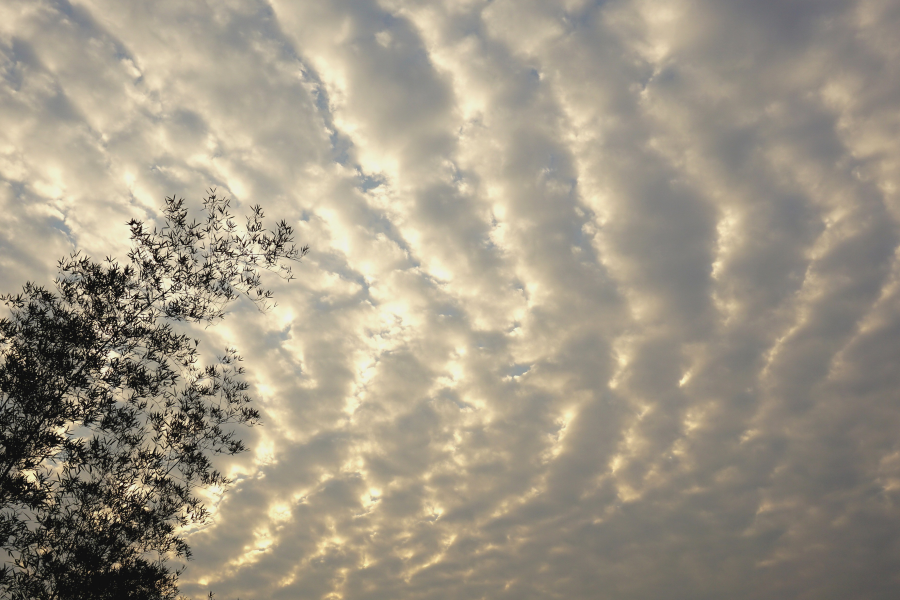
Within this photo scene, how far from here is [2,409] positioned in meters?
13.6

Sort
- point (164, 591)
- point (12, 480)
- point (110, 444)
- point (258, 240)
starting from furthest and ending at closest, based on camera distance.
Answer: point (164, 591) → point (258, 240) → point (110, 444) → point (12, 480)

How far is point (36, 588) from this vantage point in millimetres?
15180

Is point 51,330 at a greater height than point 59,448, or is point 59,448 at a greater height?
point 51,330

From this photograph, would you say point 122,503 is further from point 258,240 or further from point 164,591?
point 258,240

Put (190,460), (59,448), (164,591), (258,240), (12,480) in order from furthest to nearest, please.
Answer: (164,591) < (190,460) < (258,240) < (59,448) < (12,480)

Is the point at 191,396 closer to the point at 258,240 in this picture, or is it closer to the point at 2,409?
the point at 2,409

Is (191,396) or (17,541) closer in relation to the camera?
(17,541)

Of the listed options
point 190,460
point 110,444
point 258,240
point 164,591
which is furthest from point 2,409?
point 164,591

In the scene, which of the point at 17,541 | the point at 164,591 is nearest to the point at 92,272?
the point at 17,541

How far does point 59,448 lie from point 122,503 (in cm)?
405

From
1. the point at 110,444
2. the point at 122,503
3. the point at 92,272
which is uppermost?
the point at 92,272

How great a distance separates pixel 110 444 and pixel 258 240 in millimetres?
8802

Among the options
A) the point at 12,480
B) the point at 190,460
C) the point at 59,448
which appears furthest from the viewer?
the point at 190,460

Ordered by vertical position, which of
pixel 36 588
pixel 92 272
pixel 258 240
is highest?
pixel 258 240
